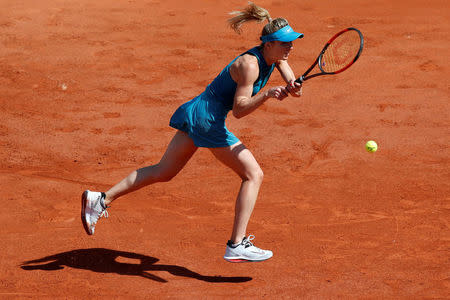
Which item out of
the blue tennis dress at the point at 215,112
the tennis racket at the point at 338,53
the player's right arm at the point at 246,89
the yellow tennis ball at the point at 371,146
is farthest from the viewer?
the yellow tennis ball at the point at 371,146

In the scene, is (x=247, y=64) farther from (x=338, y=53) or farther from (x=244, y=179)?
(x=338, y=53)

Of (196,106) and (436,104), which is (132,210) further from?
(436,104)

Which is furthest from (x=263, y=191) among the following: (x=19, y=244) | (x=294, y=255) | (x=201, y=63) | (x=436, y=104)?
(x=201, y=63)

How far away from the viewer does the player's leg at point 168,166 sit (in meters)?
4.98

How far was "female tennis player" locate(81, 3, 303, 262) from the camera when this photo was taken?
15.1ft

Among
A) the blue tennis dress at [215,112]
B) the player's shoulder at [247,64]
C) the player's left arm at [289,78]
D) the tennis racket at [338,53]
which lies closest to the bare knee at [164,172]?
the blue tennis dress at [215,112]

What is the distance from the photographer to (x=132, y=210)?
600cm

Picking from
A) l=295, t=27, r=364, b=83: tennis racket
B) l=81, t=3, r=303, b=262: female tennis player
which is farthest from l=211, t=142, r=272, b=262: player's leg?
l=295, t=27, r=364, b=83: tennis racket

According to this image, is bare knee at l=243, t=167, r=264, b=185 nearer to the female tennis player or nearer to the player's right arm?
the female tennis player

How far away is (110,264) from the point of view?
16.8 ft

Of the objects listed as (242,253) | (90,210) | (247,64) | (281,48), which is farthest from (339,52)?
(90,210)

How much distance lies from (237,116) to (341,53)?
118 cm

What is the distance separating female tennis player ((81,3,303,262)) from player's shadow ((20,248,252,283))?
0.27m

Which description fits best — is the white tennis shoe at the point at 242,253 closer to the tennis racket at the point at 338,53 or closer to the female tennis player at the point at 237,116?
the female tennis player at the point at 237,116
